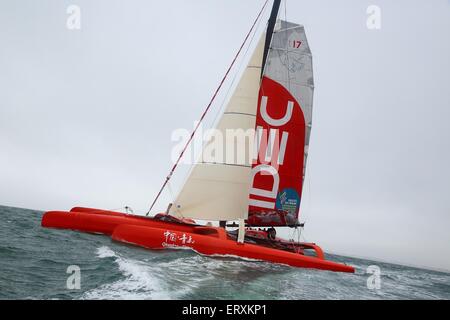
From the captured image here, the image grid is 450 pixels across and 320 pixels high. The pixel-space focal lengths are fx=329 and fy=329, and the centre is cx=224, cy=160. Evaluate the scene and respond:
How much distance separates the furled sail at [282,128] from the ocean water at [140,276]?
11.6 ft

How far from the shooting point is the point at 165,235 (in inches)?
409

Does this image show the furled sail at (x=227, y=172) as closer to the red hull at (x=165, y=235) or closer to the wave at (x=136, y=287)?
the red hull at (x=165, y=235)

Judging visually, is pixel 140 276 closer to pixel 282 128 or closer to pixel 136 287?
pixel 136 287

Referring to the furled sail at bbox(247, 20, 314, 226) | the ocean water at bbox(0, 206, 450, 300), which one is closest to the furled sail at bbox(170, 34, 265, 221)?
the furled sail at bbox(247, 20, 314, 226)

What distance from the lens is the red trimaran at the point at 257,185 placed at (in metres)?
10.8

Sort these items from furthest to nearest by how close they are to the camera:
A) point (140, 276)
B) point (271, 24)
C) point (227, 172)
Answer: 1. point (271, 24)
2. point (227, 172)
3. point (140, 276)

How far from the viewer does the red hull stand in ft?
33.9

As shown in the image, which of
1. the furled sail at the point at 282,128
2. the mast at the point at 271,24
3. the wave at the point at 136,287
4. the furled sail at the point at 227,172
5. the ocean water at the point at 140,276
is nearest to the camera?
the wave at the point at 136,287

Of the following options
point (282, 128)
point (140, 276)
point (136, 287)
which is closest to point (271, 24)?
point (282, 128)

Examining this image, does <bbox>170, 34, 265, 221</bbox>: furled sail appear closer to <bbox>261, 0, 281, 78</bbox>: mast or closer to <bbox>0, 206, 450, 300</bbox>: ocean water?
<bbox>261, 0, 281, 78</bbox>: mast

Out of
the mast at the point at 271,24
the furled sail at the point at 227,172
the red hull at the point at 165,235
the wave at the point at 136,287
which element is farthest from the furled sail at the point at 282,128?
the wave at the point at 136,287

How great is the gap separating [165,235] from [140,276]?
3.78m
